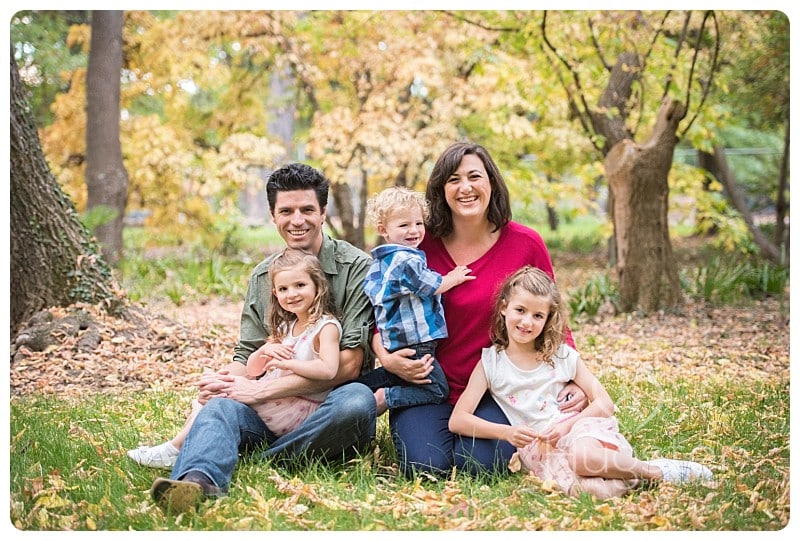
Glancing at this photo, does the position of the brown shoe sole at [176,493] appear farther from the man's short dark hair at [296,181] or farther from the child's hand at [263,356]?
the man's short dark hair at [296,181]

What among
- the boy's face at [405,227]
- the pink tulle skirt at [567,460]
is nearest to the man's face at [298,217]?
the boy's face at [405,227]

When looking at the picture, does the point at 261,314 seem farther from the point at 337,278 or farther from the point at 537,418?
the point at 537,418

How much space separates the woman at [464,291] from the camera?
9.93 feet

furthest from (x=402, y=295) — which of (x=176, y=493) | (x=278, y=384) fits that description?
(x=176, y=493)

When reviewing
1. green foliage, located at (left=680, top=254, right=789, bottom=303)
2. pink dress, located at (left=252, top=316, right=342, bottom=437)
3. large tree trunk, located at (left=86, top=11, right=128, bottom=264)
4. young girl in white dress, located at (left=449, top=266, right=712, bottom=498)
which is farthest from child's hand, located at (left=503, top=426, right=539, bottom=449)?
large tree trunk, located at (left=86, top=11, right=128, bottom=264)

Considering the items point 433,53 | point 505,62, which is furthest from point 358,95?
point 505,62

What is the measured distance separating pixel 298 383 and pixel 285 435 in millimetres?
212

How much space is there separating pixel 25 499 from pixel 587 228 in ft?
54.4

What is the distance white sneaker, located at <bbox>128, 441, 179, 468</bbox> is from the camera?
3059 millimetres

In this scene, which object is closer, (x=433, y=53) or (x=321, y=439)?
(x=321, y=439)

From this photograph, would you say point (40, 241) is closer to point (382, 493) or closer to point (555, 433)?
point (382, 493)

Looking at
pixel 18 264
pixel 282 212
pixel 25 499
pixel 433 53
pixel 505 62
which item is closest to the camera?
pixel 25 499

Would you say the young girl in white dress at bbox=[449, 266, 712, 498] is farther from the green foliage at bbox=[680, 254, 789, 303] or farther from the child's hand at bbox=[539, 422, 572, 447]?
the green foliage at bbox=[680, 254, 789, 303]

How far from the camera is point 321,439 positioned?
2961mm
